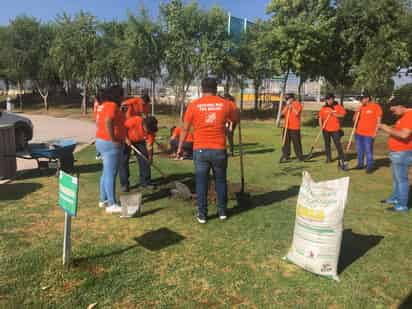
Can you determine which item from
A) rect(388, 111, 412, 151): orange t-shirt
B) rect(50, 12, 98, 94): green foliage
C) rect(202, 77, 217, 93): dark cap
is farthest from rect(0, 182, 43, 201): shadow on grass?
rect(50, 12, 98, 94): green foliage

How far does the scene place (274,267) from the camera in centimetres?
365

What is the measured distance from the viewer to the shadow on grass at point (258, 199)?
5414 mm

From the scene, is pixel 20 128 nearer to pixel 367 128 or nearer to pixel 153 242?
pixel 153 242

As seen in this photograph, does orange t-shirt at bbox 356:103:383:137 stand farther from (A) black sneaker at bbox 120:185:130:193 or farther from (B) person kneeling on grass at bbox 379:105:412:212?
(A) black sneaker at bbox 120:185:130:193

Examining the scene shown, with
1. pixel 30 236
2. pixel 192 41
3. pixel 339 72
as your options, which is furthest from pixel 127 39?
pixel 30 236

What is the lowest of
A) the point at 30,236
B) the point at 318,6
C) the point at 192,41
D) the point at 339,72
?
the point at 30,236

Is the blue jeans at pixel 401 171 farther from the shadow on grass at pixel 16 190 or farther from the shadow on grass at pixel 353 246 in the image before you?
the shadow on grass at pixel 16 190

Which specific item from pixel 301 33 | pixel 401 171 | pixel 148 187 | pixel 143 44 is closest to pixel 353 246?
pixel 401 171

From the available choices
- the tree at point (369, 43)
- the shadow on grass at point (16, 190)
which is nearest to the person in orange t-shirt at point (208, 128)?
the shadow on grass at point (16, 190)

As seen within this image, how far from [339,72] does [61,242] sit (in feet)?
66.2

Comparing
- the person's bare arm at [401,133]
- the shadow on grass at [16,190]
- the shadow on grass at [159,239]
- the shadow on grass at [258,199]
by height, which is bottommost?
the shadow on grass at [16,190]

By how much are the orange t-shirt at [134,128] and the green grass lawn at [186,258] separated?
1.06 meters

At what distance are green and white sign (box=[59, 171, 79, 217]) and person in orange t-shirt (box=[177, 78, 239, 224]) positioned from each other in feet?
6.00

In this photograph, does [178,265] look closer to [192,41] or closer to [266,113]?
[192,41]
